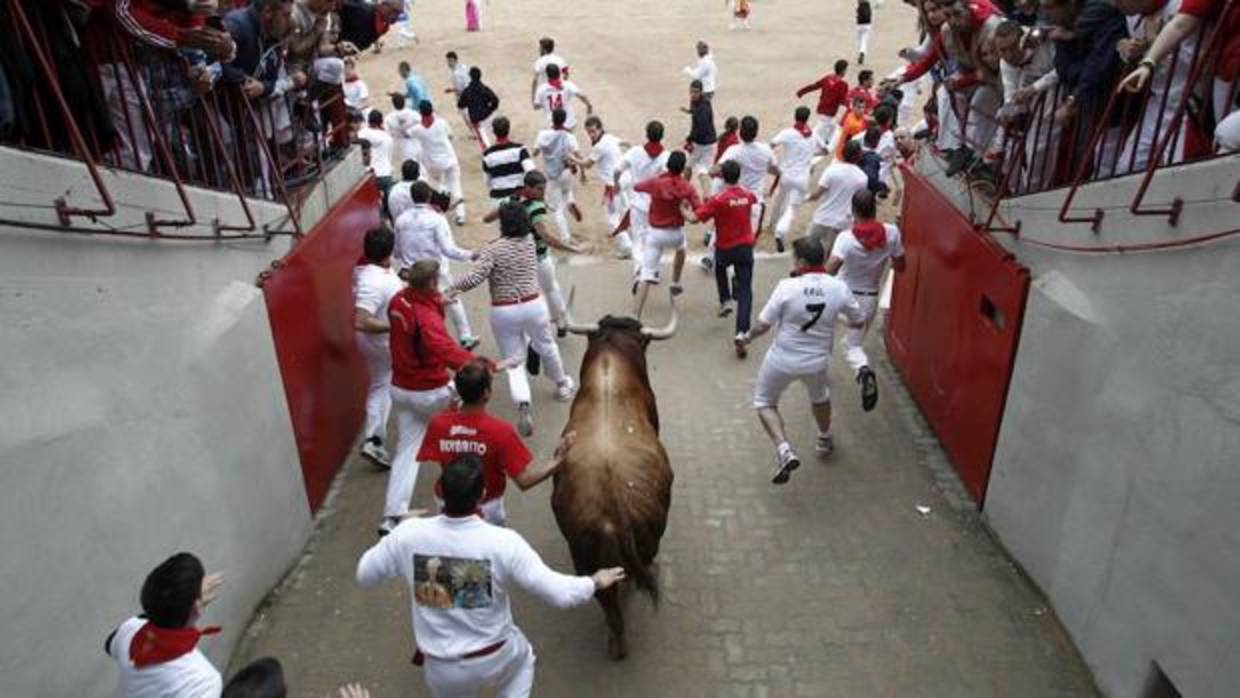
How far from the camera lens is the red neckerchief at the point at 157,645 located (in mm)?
3217

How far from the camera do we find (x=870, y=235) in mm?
7445

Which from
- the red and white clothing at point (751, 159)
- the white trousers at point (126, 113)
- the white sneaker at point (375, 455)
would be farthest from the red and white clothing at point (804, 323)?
the white trousers at point (126, 113)

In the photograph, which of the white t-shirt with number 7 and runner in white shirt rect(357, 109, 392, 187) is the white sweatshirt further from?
runner in white shirt rect(357, 109, 392, 187)

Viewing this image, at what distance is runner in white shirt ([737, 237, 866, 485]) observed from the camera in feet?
21.5

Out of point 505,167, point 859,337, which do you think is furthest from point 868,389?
point 505,167

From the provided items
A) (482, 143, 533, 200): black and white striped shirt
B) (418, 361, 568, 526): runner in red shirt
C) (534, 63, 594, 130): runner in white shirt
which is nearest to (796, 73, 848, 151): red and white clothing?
(534, 63, 594, 130): runner in white shirt

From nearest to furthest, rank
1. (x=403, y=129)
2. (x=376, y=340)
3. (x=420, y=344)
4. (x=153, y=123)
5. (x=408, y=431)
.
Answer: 1. (x=153, y=123)
2. (x=420, y=344)
3. (x=408, y=431)
4. (x=376, y=340)
5. (x=403, y=129)

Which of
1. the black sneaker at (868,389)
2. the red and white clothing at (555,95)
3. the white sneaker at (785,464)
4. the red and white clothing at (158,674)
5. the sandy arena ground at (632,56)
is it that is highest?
the red and white clothing at (158,674)

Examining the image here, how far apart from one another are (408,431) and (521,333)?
1.60m

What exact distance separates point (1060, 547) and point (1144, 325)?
1518mm

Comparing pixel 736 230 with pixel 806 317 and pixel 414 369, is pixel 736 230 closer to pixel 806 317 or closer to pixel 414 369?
pixel 806 317

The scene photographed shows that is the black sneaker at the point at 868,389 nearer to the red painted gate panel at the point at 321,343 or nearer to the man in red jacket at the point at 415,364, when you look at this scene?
the man in red jacket at the point at 415,364

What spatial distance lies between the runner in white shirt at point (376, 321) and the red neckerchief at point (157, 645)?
3.29 meters

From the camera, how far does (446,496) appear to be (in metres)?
3.60
